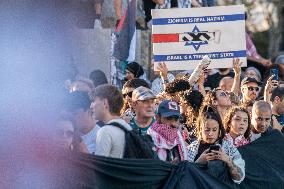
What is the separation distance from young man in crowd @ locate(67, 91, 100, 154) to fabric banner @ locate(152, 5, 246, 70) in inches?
147

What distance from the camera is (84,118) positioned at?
9398 mm

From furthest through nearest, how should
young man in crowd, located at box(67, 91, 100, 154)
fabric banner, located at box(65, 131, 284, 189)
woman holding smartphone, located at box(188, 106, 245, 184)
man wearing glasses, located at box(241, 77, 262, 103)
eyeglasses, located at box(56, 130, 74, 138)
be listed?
man wearing glasses, located at box(241, 77, 262, 103) → woman holding smartphone, located at box(188, 106, 245, 184) → young man in crowd, located at box(67, 91, 100, 154) → fabric banner, located at box(65, 131, 284, 189) → eyeglasses, located at box(56, 130, 74, 138)

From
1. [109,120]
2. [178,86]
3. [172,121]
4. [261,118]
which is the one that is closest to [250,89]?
[178,86]

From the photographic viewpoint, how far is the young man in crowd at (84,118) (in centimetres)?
924

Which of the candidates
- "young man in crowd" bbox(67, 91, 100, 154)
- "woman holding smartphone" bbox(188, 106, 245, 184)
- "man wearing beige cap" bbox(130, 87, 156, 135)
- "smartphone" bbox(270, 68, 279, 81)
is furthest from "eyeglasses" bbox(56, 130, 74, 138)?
"smartphone" bbox(270, 68, 279, 81)

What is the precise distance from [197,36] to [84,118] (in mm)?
4208

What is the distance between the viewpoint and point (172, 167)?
928cm

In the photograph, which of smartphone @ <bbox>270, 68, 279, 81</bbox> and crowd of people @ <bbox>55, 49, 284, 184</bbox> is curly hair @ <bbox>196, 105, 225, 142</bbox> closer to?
crowd of people @ <bbox>55, 49, 284, 184</bbox>

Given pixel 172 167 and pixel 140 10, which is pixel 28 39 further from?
pixel 140 10

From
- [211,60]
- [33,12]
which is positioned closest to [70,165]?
[33,12]

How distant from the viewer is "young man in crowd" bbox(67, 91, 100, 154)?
30.3ft

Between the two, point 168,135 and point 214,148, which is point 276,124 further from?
point 168,135

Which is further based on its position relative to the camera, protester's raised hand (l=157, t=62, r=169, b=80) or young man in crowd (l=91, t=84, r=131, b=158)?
protester's raised hand (l=157, t=62, r=169, b=80)

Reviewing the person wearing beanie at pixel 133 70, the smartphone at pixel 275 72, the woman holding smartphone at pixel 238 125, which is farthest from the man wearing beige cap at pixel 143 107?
the smartphone at pixel 275 72
